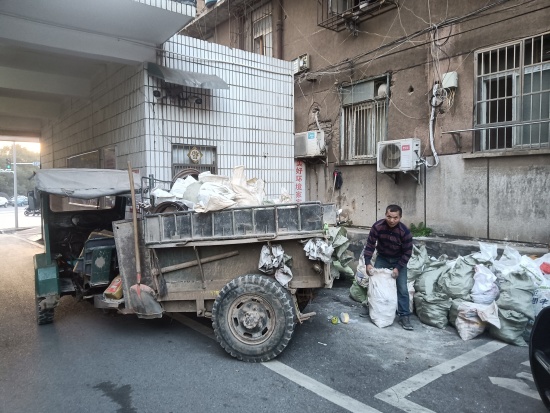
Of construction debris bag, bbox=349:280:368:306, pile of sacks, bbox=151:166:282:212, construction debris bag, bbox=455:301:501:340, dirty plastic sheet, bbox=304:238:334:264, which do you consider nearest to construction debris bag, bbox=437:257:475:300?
construction debris bag, bbox=455:301:501:340

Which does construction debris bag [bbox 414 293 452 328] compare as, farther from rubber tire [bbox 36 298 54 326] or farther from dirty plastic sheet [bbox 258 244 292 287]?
rubber tire [bbox 36 298 54 326]

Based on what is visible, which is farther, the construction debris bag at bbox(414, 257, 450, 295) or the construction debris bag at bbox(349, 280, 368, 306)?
the construction debris bag at bbox(349, 280, 368, 306)

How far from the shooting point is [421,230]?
27.1 ft

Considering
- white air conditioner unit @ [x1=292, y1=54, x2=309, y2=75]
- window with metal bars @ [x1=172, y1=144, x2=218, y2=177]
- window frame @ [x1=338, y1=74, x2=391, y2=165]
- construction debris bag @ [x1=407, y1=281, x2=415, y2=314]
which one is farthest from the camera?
white air conditioner unit @ [x1=292, y1=54, x2=309, y2=75]

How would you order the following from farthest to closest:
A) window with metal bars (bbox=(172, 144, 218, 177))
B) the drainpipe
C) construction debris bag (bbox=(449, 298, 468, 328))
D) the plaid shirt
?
1. the drainpipe
2. window with metal bars (bbox=(172, 144, 218, 177))
3. the plaid shirt
4. construction debris bag (bbox=(449, 298, 468, 328))

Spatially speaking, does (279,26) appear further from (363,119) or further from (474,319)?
(474,319)

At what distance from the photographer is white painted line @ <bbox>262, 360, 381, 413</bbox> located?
10.2 ft

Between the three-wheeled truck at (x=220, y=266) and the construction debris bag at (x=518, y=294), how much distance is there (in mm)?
2210

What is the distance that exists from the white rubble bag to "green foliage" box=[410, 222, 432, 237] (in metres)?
3.61

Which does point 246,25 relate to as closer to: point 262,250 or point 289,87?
point 289,87

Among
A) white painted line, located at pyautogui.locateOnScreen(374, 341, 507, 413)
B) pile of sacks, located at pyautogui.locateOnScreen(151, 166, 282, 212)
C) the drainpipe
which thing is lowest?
white painted line, located at pyautogui.locateOnScreen(374, 341, 507, 413)

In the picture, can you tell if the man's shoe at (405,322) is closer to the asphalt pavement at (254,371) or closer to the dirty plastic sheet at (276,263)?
the asphalt pavement at (254,371)

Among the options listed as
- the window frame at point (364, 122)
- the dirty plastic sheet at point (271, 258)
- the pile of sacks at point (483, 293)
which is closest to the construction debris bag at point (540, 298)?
the pile of sacks at point (483, 293)

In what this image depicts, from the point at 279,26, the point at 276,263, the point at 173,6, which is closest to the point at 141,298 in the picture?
the point at 276,263
